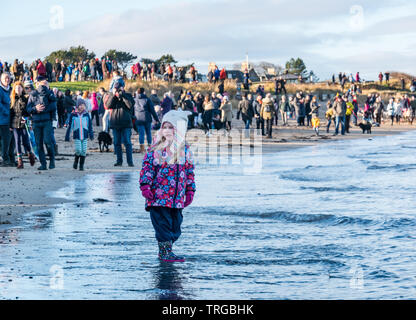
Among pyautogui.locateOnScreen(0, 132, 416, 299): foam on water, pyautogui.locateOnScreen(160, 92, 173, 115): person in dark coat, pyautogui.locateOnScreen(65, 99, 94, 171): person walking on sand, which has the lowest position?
pyautogui.locateOnScreen(0, 132, 416, 299): foam on water

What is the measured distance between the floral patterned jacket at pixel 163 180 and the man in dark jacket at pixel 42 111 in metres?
9.15

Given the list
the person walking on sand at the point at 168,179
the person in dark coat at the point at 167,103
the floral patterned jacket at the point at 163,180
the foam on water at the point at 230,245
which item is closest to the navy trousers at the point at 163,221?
the person walking on sand at the point at 168,179

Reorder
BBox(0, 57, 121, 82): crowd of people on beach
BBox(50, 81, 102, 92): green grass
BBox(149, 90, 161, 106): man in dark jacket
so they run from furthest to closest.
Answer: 1. BBox(50, 81, 102, 92): green grass
2. BBox(0, 57, 121, 82): crowd of people on beach
3. BBox(149, 90, 161, 106): man in dark jacket

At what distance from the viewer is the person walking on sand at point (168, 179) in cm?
839

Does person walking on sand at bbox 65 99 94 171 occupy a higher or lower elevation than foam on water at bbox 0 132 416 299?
higher

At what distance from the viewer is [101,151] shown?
24.5 meters

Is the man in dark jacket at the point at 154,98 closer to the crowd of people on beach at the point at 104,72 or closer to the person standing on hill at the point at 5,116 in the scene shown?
the person standing on hill at the point at 5,116

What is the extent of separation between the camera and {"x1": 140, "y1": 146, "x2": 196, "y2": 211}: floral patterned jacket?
8383 mm

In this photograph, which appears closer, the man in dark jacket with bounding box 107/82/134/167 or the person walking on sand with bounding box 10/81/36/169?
the person walking on sand with bounding box 10/81/36/169

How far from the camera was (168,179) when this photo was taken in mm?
8414

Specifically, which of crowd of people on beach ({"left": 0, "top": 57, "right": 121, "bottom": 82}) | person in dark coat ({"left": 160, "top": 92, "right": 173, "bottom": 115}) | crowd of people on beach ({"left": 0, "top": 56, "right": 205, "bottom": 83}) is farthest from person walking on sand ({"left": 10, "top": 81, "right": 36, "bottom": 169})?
crowd of people on beach ({"left": 0, "top": 56, "right": 205, "bottom": 83})

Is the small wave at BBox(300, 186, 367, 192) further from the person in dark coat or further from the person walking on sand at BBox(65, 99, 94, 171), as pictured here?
the person in dark coat

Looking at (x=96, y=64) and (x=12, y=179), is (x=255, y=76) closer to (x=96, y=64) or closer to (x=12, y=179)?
(x=96, y=64)

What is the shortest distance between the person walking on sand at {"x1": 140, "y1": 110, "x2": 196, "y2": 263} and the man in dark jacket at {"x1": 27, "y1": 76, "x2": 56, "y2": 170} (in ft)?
29.9
